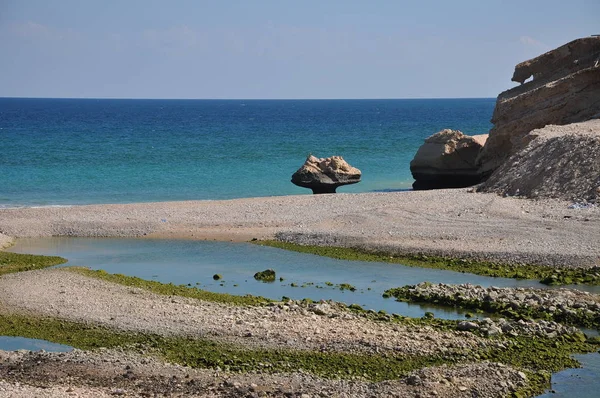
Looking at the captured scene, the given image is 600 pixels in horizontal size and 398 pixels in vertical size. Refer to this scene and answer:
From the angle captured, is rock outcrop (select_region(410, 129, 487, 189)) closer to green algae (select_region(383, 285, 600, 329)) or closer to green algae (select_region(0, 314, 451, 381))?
green algae (select_region(383, 285, 600, 329))

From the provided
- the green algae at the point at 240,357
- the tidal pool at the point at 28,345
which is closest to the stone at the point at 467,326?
the green algae at the point at 240,357

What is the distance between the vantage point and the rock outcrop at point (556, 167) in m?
34.1

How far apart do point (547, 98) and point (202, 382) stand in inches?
1184

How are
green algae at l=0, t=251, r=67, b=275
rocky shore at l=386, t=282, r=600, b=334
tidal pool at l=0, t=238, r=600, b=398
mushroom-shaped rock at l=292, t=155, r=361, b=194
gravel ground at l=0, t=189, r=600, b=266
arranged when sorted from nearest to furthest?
rocky shore at l=386, t=282, r=600, b=334 → tidal pool at l=0, t=238, r=600, b=398 → green algae at l=0, t=251, r=67, b=275 → gravel ground at l=0, t=189, r=600, b=266 → mushroom-shaped rock at l=292, t=155, r=361, b=194

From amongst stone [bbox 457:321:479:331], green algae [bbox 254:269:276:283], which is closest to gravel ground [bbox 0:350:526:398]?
stone [bbox 457:321:479:331]

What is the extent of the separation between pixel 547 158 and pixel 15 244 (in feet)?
73.5

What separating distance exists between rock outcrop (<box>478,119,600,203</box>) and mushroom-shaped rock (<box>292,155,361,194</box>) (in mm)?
9024

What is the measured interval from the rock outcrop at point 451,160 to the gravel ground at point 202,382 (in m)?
28.1

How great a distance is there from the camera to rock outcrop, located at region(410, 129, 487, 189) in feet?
146

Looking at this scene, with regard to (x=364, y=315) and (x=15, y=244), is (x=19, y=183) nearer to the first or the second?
(x=15, y=244)

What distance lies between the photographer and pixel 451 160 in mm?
44719

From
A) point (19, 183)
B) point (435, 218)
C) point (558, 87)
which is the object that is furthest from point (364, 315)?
point (19, 183)

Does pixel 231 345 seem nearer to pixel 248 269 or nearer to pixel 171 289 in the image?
pixel 171 289

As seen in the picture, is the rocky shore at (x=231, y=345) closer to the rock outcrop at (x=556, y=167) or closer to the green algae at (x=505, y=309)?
the green algae at (x=505, y=309)
